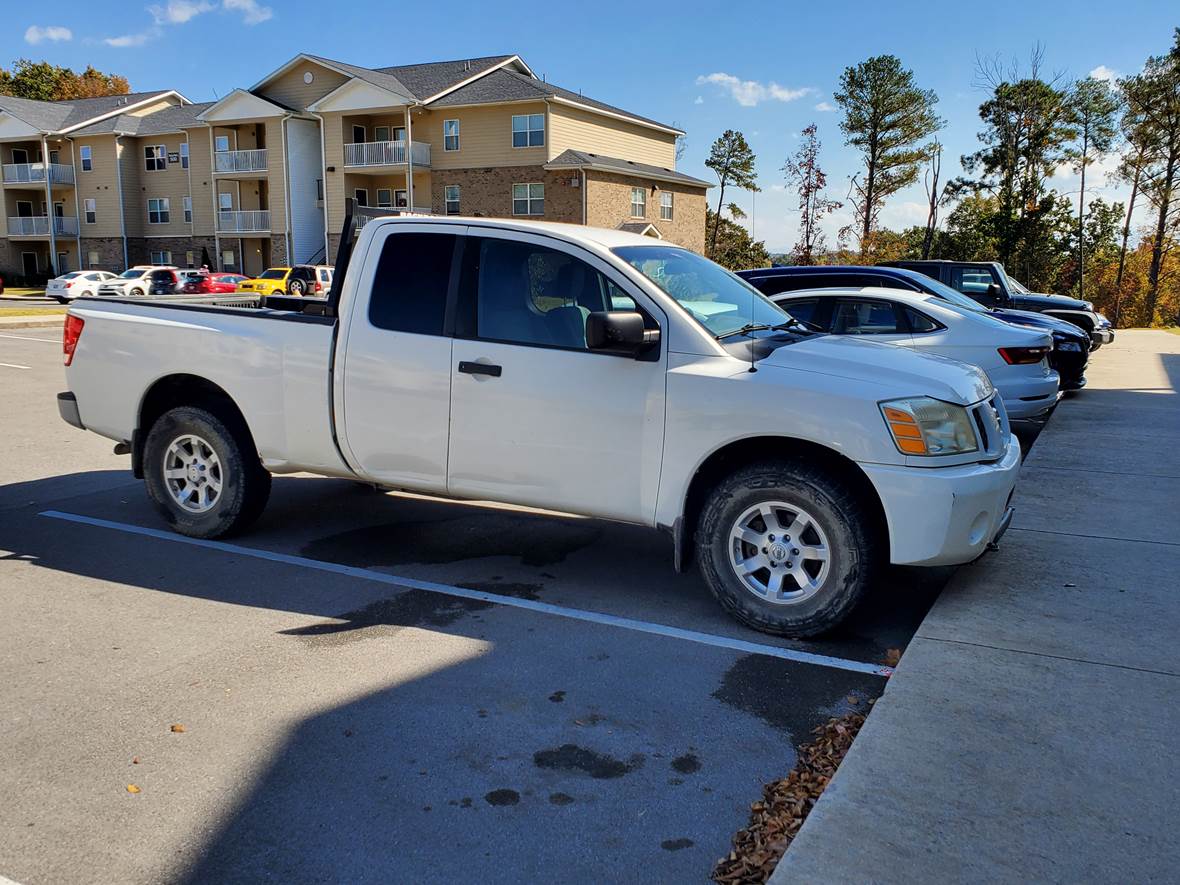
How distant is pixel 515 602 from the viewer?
5664 millimetres

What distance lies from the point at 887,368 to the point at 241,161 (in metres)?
51.7

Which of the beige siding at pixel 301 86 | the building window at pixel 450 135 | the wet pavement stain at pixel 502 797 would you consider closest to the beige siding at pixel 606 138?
the building window at pixel 450 135

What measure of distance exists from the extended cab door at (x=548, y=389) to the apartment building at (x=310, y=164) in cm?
3028

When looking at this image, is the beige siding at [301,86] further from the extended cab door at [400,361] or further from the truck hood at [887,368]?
the truck hood at [887,368]

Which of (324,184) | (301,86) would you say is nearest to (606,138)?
(324,184)

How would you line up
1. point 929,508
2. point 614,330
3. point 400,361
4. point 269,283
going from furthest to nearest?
1. point 269,283
2. point 400,361
3. point 614,330
4. point 929,508

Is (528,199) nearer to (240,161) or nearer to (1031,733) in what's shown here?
(240,161)

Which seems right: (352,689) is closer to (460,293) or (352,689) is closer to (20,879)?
(20,879)

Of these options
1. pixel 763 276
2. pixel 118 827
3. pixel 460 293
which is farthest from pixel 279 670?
pixel 763 276

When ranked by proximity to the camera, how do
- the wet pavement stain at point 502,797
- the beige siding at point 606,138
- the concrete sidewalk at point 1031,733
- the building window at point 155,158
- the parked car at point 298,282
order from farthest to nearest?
the building window at point 155,158, the beige siding at point 606,138, the parked car at point 298,282, the wet pavement stain at point 502,797, the concrete sidewalk at point 1031,733

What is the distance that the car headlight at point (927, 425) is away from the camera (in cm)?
482

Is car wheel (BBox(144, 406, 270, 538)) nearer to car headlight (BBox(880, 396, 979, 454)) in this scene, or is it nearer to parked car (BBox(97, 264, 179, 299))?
car headlight (BBox(880, 396, 979, 454))

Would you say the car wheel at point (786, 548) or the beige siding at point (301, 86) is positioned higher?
the beige siding at point (301, 86)

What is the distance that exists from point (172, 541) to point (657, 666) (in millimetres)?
3756
